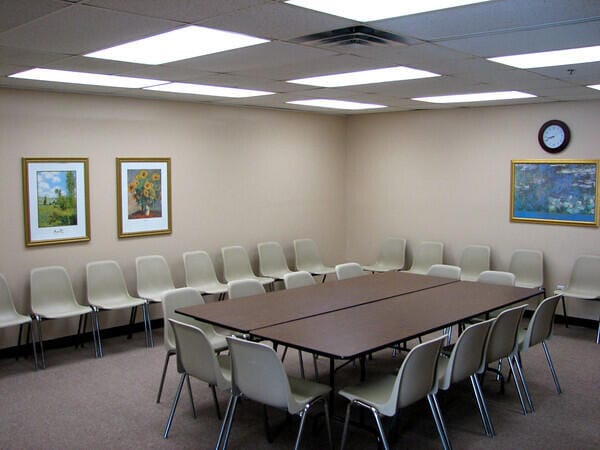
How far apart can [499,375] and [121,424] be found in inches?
116

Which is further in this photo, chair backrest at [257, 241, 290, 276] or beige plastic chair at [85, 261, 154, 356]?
chair backrest at [257, 241, 290, 276]

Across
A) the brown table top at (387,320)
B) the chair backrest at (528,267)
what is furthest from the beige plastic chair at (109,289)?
the chair backrest at (528,267)

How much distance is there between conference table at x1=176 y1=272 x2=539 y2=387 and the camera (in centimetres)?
377

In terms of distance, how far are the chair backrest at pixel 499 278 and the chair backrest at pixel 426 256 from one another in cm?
203

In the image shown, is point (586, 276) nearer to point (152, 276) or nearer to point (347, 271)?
point (347, 271)

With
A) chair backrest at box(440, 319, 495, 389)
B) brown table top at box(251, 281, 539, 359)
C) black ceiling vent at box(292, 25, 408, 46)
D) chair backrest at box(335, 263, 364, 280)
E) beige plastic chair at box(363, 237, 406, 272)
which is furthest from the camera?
beige plastic chair at box(363, 237, 406, 272)

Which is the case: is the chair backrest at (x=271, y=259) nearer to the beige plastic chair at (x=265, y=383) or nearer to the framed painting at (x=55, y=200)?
the framed painting at (x=55, y=200)

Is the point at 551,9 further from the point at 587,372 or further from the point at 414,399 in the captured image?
the point at 587,372

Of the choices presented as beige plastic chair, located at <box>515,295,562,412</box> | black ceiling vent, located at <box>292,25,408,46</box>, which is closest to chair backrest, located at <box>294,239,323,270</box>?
beige plastic chair, located at <box>515,295,562,412</box>

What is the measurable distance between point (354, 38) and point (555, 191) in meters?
4.54

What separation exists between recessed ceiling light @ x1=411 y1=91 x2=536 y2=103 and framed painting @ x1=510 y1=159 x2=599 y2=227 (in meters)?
1.05

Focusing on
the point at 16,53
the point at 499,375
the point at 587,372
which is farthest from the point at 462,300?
the point at 16,53

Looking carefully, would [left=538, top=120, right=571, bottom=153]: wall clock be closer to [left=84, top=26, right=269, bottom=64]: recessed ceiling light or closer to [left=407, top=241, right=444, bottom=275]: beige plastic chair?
[left=407, top=241, right=444, bottom=275]: beige plastic chair

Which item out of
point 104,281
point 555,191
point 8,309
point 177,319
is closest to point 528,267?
point 555,191
